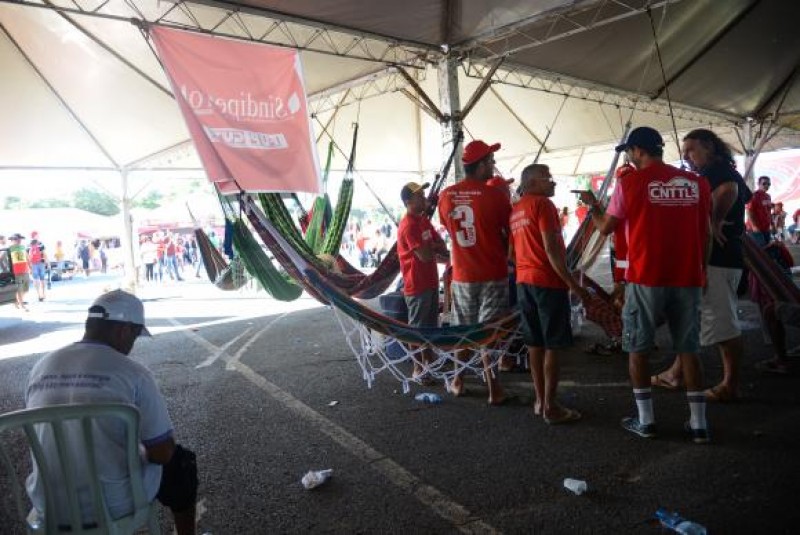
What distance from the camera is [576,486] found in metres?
2.40

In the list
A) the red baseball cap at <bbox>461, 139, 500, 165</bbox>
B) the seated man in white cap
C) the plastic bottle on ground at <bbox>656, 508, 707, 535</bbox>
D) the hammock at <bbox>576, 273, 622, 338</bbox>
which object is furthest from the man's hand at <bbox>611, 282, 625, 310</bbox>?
the seated man in white cap

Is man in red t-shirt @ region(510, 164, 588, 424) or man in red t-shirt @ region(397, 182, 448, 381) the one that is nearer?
man in red t-shirt @ region(510, 164, 588, 424)

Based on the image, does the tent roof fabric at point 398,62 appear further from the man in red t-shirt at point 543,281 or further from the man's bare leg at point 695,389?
the man's bare leg at point 695,389

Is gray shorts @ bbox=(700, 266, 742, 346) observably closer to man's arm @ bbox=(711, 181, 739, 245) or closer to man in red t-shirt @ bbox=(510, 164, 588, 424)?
man's arm @ bbox=(711, 181, 739, 245)

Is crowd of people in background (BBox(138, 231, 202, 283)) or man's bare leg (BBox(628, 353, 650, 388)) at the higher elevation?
crowd of people in background (BBox(138, 231, 202, 283))

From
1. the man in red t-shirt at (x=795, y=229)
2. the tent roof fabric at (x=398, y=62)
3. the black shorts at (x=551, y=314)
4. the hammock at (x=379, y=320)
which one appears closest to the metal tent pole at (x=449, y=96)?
the tent roof fabric at (x=398, y=62)

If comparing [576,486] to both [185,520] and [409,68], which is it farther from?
[409,68]

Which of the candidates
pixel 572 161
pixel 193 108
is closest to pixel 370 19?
pixel 193 108

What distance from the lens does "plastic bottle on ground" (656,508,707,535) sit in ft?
6.59

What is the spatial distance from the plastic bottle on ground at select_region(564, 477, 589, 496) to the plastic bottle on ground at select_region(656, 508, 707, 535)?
0.32 meters

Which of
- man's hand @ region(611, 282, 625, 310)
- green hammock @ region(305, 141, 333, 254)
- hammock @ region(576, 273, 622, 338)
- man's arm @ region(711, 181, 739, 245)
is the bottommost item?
hammock @ region(576, 273, 622, 338)

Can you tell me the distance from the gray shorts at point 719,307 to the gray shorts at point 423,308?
183 centimetres

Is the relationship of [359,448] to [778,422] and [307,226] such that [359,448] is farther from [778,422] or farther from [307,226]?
[307,226]

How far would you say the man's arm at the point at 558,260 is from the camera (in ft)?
9.71
